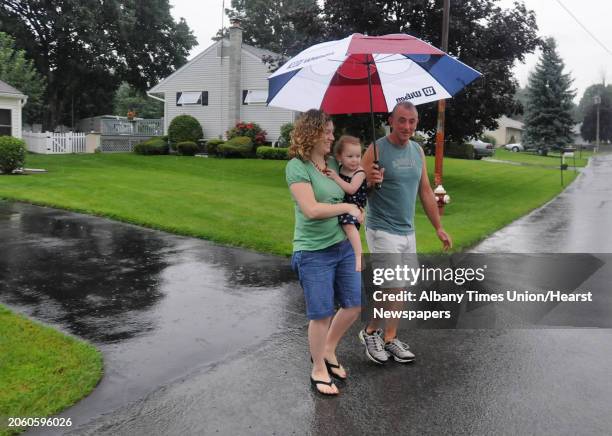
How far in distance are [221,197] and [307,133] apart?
1043 cm

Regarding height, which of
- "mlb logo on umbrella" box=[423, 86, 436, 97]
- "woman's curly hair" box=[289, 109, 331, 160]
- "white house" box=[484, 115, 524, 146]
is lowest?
"woman's curly hair" box=[289, 109, 331, 160]

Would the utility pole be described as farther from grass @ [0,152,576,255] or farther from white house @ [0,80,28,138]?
white house @ [0,80,28,138]

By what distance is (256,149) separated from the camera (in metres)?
27.1

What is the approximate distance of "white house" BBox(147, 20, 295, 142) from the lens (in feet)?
95.8

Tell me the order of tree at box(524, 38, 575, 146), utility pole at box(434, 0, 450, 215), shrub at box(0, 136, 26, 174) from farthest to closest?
tree at box(524, 38, 575, 146) → shrub at box(0, 136, 26, 174) → utility pole at box(434, 0, 450, 215)

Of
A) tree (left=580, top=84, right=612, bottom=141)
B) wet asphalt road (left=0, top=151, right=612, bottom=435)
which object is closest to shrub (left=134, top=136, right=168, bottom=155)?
wet asphalt road (left=0, top=151, right=612, bottom=435)

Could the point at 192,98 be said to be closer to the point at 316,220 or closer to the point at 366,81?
the point at 366,81

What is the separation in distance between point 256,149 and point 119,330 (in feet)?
73.9

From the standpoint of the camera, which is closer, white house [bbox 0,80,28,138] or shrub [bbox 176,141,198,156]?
white house [bbox 0,80,28,138]

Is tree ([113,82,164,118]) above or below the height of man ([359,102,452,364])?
above

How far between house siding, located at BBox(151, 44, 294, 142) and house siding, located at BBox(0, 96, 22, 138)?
400 inches

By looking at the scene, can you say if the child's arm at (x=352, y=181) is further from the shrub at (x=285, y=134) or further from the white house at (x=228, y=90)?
the white house at (x=228, y=90)

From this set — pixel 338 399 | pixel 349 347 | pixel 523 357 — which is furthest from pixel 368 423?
pixel 523 357

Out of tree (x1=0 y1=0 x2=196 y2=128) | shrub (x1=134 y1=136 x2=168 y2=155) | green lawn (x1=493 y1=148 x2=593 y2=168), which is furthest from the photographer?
green lawn (x1=493 y1=148 x2=593 y2=168)
